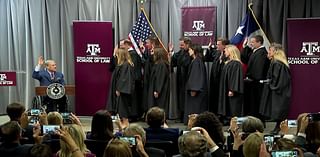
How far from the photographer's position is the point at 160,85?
902 cm

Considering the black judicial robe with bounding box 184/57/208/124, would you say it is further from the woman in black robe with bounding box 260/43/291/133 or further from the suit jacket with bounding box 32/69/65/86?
the suit jacket with bounding box 32/69/65/86

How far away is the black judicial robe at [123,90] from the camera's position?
28.6 ft

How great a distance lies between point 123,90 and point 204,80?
1.38 meters

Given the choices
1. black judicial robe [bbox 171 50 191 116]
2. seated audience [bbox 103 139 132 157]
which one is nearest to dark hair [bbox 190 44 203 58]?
black judicial robe [bbox 171 50 191 116]

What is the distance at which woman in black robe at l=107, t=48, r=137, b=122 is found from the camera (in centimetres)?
871

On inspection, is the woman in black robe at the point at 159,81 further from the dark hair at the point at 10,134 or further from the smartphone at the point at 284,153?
the smartphone at the point at 284,153

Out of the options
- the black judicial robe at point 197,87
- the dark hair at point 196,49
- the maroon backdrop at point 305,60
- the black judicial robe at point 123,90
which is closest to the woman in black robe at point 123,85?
the black judicial robe at point 123,90

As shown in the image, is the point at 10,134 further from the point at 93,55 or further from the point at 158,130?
the point at 93,55

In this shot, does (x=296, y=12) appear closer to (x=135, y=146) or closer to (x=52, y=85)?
(x=52, y=85)

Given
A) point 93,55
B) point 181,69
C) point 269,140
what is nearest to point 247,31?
point 181,69

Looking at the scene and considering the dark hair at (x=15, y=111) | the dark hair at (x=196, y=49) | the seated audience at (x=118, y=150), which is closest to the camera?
the seated audience at (x=118, y=150)

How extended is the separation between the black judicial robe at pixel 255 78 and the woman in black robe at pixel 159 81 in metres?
1.38

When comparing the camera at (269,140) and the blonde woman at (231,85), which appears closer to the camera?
the camera at (269,140)

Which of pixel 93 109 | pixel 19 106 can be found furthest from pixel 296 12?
pixel 19 106
